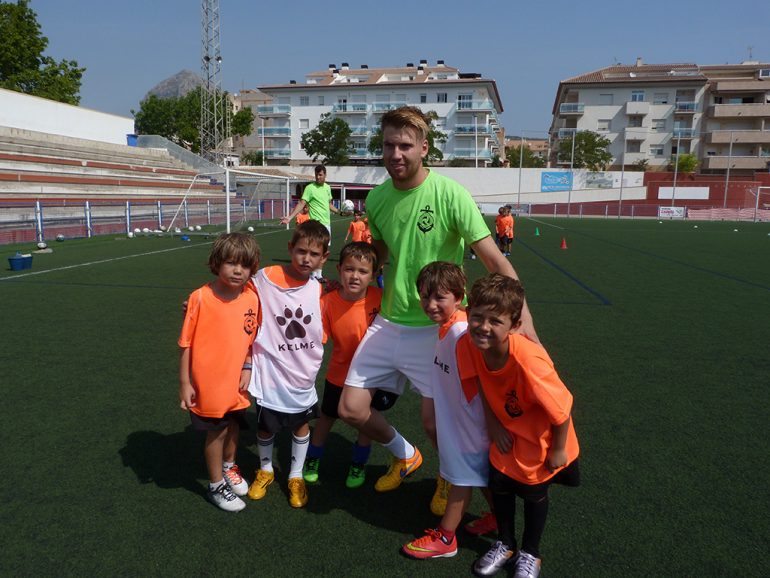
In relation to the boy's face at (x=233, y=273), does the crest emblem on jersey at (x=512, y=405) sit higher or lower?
lower

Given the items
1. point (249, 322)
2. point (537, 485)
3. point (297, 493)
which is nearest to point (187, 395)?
point (249, 322)

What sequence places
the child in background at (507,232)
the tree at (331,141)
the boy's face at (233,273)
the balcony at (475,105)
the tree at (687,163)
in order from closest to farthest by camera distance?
the boy's face at (233,273), the child in background at (507,232), the tree at (687,163), the tree at (331,141), the balcony at (475,105)

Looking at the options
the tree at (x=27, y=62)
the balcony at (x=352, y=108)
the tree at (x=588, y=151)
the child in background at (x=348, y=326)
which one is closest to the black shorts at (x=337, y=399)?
the child in background at (x=348, y=326)

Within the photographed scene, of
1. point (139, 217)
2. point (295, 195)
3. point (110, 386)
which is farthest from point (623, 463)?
point (295, 195)

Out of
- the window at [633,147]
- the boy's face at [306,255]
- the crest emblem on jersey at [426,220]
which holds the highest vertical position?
the window at [633,147]

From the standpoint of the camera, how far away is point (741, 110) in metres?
60.4

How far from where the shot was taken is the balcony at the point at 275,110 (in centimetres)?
7406

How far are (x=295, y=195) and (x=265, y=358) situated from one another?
44917 mm

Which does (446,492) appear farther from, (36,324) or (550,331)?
(36,324)

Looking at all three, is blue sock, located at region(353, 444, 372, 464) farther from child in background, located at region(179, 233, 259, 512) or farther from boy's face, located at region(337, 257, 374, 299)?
boy's face, located at region(337, 257, 374, 299)

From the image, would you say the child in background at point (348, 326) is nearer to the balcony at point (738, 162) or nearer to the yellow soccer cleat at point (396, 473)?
the yellow soccer cleat at point (396, 473)

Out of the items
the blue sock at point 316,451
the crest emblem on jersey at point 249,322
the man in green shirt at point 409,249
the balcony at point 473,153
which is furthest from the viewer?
the balcony at point 473,153

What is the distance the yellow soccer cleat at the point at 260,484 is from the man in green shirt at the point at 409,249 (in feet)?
2.02

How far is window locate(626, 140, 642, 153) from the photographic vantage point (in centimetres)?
6500
